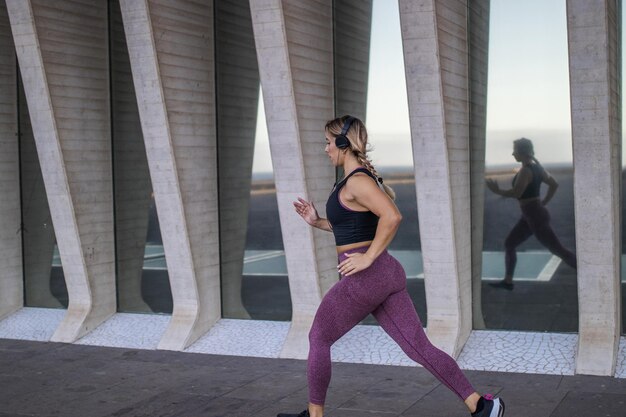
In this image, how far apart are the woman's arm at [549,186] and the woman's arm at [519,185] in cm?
16

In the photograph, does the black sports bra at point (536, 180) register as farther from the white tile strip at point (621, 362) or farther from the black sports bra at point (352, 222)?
the black sports bra at point (352, 222)

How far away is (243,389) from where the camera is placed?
28.7ft

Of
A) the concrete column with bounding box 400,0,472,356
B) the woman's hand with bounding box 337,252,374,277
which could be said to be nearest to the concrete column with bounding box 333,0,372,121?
the concrete column with bounding box 400,0,472,356

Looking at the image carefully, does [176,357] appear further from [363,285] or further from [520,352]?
[363,285]

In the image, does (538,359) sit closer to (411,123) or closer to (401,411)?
(401,411)

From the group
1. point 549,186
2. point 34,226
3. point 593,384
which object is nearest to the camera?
point 593,384

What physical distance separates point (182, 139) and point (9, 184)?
3.54 meters

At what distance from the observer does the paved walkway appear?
25.6 feet

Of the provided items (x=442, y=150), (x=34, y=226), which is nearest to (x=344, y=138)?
(x=442, y=150)

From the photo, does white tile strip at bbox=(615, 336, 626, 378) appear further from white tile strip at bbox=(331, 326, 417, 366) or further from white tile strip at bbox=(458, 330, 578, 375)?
white tile strip at bbox=(331, 326, 417, 366)

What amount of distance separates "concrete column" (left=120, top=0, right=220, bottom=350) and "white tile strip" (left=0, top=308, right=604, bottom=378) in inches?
16.6

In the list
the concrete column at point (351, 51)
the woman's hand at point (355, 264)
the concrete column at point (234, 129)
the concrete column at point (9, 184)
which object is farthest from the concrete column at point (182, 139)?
the woman's hand at point (355, 264)

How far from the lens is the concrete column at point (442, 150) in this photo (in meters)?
9.15

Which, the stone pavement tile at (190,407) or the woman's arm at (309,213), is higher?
the woman's arm at (309,213)
